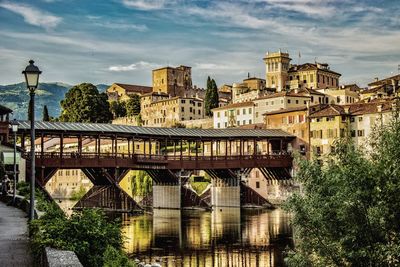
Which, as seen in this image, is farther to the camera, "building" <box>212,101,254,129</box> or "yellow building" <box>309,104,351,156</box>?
"building" <box>212,101,254,129</box>

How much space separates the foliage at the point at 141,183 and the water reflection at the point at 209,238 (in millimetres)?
14183

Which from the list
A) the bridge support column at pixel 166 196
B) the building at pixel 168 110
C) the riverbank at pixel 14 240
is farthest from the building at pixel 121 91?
the riverbank at pixel 14 240

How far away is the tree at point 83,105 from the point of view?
93.6 metres

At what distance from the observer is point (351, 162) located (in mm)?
21109

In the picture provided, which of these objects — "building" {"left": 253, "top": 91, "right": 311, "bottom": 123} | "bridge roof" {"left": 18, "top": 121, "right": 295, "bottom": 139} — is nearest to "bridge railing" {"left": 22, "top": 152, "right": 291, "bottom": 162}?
"bridge roof" {"left": 18, "top": 121, "right": 295, "bottom": 139}

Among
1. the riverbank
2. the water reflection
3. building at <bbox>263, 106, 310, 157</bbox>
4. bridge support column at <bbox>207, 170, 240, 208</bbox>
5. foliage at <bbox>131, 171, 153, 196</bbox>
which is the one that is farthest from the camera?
foliage at <bbox>131, 171, 153, 196</bbox>

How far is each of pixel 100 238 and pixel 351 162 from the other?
39.9ft

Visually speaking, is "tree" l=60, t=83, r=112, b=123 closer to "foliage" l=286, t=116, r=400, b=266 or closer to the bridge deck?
the bridge deck

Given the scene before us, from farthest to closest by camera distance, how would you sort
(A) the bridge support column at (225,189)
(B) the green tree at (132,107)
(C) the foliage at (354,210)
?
(B) the green tree at (132,107), (A) the bridge support column at (225,189), (C) the foliage at (354,210)

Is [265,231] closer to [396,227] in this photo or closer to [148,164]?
[148,164]

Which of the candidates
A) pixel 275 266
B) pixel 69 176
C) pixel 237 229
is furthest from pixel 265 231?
pixel 69 176

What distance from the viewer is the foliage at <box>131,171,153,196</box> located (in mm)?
70750

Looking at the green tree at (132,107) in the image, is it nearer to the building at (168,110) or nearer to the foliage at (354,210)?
the building at (168,110)

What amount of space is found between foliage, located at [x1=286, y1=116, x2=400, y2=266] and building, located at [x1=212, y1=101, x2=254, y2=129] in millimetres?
70171
